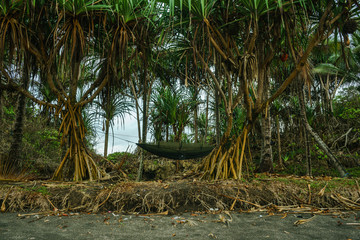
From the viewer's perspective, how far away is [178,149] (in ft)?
13.1

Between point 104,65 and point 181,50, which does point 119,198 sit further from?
point 181,50

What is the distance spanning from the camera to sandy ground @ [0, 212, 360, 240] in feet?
5.59

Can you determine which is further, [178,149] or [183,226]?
[178,149]

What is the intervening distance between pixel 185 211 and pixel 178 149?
1691mm

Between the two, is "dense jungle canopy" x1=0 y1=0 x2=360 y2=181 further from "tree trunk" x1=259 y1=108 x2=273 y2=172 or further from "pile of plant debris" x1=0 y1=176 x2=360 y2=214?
"pile of plant debris" x1=0 y1=176 x2=360 y2=214

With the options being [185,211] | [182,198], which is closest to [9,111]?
[182,198]

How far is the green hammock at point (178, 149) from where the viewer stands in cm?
390

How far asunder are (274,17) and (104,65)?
2.47m

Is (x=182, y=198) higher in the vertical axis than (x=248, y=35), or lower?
lower

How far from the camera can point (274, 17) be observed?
3.13m

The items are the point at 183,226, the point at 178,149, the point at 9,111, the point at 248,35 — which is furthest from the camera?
the point at 9,111

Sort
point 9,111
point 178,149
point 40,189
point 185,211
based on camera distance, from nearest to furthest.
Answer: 1. point 185,211
2. point 40,189
3. point 178,149
4. point 9,111

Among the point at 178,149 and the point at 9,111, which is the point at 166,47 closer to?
the point at 178,149

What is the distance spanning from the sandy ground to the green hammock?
169 cm
